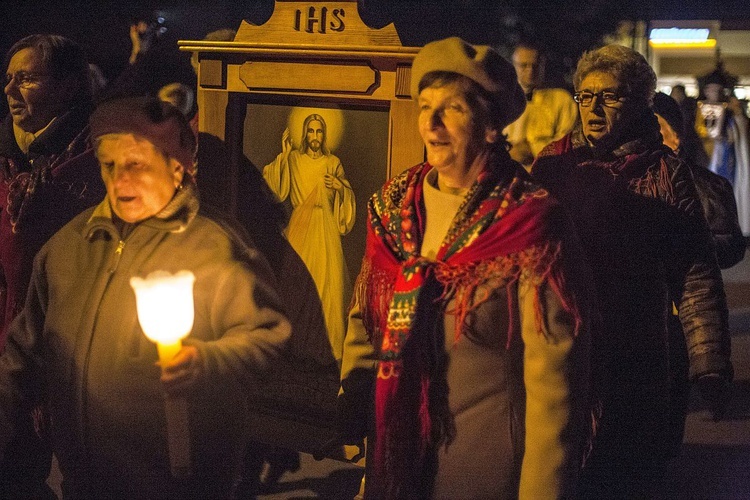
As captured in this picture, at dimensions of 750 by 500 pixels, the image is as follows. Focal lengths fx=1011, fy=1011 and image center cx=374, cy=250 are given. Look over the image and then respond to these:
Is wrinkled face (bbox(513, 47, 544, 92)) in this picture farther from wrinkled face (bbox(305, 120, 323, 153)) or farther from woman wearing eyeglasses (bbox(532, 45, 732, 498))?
wrinkled face (bbox(305, 120, 323, 153))

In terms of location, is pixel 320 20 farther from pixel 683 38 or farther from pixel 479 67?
pixel 683 38

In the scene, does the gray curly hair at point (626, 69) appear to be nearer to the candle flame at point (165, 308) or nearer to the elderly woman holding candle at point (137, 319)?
the elderly woman holding candle at point (137, 319)

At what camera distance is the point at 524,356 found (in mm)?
2646

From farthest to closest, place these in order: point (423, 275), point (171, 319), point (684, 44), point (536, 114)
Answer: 1. point (684, 44)
2. point (536, 114)
3. point (423, 275)
4. point (171, 319)

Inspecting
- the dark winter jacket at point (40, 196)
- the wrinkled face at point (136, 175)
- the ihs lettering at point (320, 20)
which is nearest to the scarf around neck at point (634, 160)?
the ihs lettering at point (320, 20)

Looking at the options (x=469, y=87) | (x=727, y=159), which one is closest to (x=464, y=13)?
(x=727, y=159)

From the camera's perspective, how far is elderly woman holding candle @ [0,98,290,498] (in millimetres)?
2777

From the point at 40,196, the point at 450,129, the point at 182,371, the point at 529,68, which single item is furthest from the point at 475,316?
the point at 529,68

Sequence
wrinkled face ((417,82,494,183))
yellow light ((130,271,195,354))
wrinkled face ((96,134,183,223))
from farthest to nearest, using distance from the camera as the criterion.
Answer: wrinkled face ((96,134,183,223)) < wrinkled face ((417,82,494,183)) < yellow light ((130,271,195,354))

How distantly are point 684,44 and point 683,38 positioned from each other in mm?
315

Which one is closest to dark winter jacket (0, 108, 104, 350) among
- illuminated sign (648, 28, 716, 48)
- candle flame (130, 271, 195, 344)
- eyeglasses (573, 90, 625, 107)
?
candle flame (130, 271, 195, 344)

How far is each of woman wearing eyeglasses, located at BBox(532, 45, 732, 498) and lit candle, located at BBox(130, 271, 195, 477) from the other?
4.39 feet

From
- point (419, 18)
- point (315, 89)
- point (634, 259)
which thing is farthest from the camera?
point (419, 18)

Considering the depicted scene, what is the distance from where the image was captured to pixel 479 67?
8.40ft
